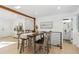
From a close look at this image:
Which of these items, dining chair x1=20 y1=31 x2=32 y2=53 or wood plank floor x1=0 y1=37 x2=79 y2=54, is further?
dining chair x1=20 y1=31 x2=32 y2=53

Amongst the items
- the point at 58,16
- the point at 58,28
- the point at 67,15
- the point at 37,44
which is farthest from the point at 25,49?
the point at 67,15

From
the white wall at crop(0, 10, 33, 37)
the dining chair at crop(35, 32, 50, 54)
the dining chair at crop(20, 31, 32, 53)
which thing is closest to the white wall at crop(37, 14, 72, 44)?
the dining chair at crop(35, 32, 50, 54)

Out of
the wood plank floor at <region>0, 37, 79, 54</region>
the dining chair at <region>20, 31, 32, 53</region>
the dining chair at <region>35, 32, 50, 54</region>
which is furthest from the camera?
the dining chair at <region>35, 32, 50, 54</region>

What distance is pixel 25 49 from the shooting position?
3.26 metres

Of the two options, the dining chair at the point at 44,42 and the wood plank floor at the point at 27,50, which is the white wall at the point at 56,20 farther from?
the wood plank floor at the point at 27,50

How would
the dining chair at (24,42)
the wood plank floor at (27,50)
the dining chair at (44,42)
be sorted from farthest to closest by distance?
the dining chair at (44,42), the dining chair at (24,42), the wood plank floor at (27,50)

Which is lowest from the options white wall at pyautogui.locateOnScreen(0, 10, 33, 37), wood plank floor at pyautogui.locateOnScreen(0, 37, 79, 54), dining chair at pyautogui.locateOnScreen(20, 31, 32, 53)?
wood plank floor at pyautogui.locateOnScreen(0, 37, 79, 54)

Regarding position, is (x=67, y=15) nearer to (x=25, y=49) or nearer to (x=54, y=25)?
(x=54, y=25)

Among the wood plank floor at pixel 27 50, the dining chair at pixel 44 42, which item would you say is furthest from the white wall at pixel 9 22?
the dining chair at pixel 44 42

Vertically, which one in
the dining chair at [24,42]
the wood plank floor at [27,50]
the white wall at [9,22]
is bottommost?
the wood plank floor at [27,50]

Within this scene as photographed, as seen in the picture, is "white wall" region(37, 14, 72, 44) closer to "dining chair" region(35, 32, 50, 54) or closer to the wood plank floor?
"dining chair" region(35, 32, 50, 54)

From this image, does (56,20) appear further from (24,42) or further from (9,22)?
(9,22)

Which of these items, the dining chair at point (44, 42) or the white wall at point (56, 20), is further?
the dining chair at point (44, 42)
